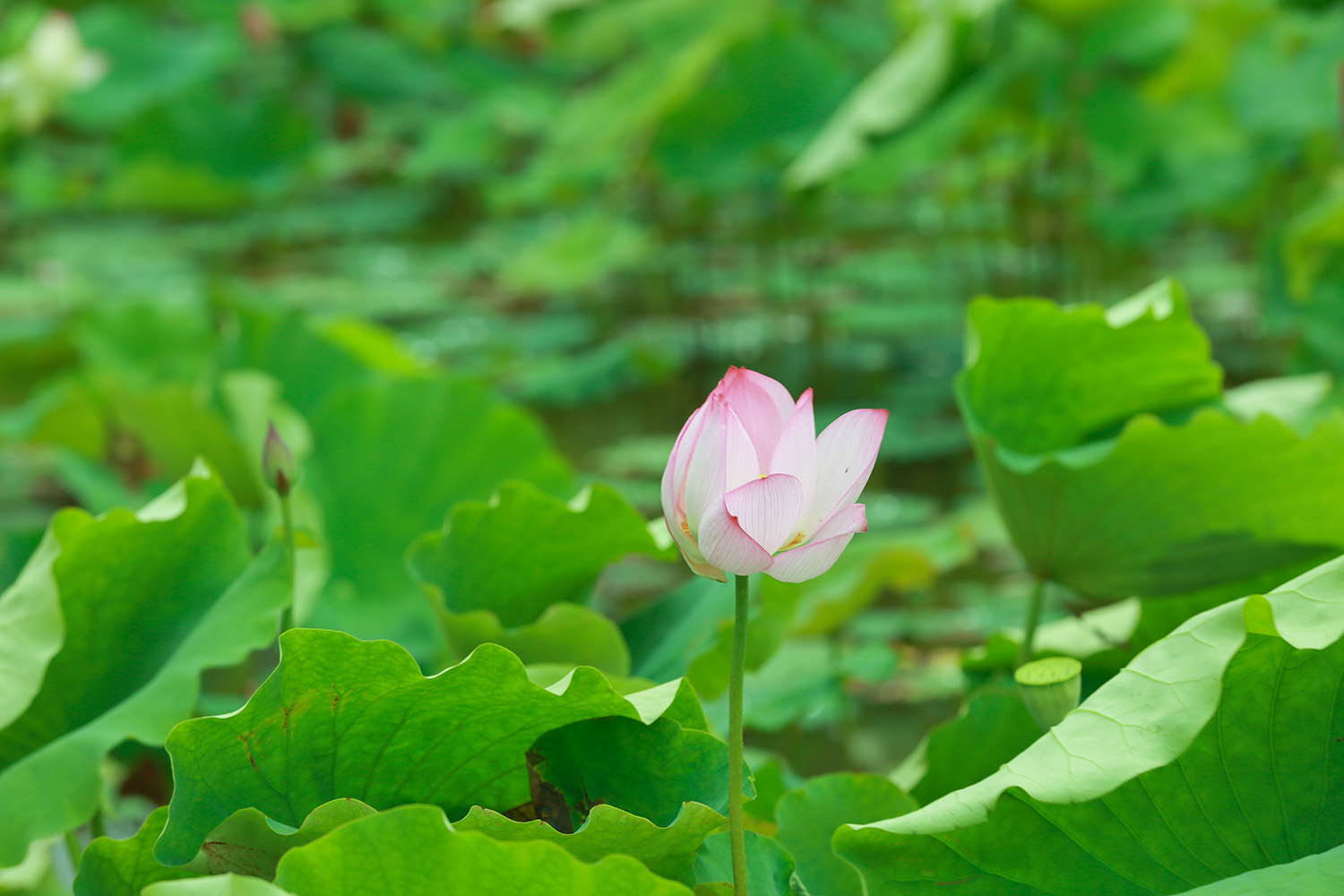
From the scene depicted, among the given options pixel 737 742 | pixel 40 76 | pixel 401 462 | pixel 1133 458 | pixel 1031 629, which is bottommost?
pixel 40 76

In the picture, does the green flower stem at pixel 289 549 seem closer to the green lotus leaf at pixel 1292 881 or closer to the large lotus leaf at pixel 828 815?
the large lotus leaf at pixel 828 815

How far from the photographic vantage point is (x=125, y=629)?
726 mm

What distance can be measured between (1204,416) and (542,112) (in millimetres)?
3285

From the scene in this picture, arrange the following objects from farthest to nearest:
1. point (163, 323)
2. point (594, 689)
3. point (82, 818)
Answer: point (163, 323)
point (82, 818)
point (594, 689)

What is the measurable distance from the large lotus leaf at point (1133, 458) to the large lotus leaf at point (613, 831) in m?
0.34

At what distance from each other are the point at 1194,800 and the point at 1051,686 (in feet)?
0.23

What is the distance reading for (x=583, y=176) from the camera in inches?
135

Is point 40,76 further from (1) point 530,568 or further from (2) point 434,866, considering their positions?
(2) point 434,866

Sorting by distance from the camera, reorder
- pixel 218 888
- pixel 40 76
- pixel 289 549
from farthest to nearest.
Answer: pixel 40 76 → pixel 289 549 → pixel 218 888

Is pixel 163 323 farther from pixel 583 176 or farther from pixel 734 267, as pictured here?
pixel 734 267

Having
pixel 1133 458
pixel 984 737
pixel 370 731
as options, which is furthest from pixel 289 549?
pixel 1133 458

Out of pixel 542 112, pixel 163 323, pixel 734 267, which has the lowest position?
pixel 734 267

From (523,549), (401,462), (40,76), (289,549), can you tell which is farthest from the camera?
(40,76)

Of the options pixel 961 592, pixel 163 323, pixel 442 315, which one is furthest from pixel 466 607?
pixel 442 315
